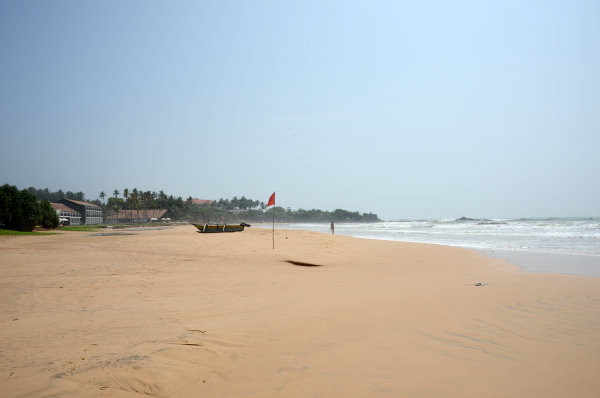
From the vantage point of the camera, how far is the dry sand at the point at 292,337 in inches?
109

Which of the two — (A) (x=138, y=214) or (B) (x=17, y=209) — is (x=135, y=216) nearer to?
(A) (x=138, y=214)

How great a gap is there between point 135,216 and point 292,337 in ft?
351

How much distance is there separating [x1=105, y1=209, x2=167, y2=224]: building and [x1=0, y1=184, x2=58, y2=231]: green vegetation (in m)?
64.1

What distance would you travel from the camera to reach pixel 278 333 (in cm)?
407

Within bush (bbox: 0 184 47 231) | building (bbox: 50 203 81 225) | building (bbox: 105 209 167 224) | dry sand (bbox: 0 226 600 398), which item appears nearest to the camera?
dry sand (bbox: 0 226 600 398)

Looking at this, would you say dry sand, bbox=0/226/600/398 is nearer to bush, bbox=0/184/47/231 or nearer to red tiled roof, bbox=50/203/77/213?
bush, bbox=0/184/47/231

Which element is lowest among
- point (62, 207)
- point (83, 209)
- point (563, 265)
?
point (563, 265)

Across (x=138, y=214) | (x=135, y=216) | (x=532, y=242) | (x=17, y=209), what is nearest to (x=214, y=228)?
(x=17, y=209)

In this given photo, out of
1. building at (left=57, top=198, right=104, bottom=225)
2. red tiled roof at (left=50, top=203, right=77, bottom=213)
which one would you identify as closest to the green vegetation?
red tiled roof at (left=50, top=203, right=77, bottom=213)

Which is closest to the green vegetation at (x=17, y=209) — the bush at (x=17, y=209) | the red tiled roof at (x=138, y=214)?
the bush at (x=17, y=209)

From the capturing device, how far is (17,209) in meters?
31.7

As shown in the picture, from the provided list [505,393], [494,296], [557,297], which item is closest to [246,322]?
[505,393]

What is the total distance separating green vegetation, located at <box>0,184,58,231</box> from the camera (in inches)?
1227

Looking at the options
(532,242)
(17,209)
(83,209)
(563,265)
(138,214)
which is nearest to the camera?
(563,265)
